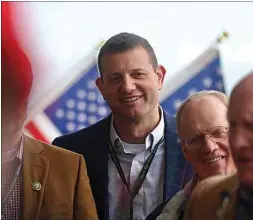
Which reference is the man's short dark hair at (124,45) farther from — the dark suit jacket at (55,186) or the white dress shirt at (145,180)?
the dark suit jacket at (55,186)

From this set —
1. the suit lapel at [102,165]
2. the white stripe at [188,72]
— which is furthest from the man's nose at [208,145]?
the suit lapel at [102,165]

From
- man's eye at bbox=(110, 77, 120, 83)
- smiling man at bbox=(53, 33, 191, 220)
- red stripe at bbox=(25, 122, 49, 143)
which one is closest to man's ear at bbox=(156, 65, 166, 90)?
smiling man at bbox=(53, 33, 191, 220)

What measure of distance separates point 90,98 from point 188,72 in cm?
29

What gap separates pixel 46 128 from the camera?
162 cm

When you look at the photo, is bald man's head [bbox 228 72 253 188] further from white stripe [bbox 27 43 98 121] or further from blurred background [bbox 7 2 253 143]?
white stripe [bbox 27 43 98 121]

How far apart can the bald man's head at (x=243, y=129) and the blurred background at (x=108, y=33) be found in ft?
0.92

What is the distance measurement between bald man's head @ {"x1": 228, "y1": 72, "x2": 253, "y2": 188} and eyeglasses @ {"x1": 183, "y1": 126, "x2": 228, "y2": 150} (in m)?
0.09

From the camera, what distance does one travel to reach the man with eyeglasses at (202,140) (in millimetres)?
1363

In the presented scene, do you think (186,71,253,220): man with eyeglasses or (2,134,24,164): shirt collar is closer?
(186,71,253,220): man with eyeglasses

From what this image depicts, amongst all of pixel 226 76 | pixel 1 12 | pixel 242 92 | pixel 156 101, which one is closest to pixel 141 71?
pixel 156 101

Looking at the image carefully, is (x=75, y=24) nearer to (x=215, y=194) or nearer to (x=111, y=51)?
(x=111, y=51)

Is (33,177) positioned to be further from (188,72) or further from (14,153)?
(188,72)

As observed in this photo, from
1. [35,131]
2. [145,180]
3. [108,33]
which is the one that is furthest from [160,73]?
[35,131]

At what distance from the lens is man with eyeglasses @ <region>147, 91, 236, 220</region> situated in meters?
1.36
